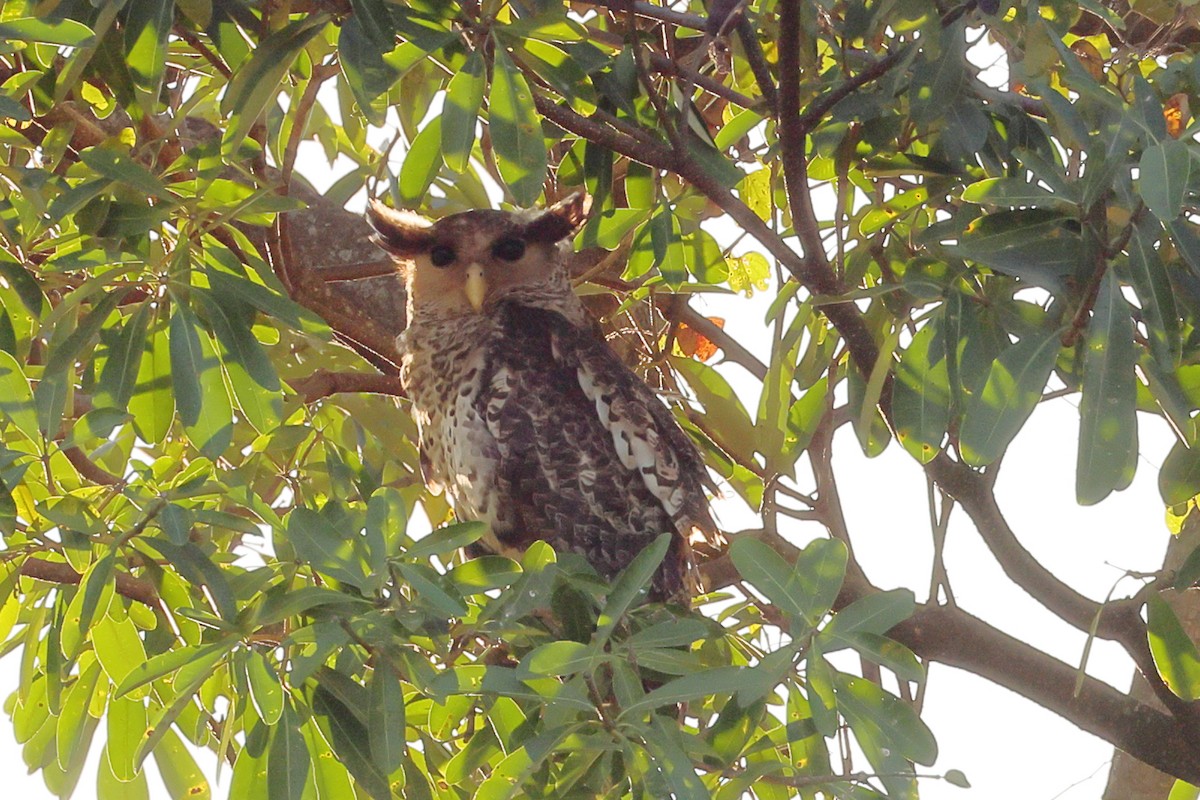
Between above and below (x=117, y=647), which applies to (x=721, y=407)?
above

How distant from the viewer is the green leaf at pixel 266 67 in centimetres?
192

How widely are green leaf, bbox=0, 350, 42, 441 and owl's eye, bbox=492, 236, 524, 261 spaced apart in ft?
5.10

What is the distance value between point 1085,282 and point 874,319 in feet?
2.41

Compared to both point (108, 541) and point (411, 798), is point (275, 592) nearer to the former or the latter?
point (108, 541)

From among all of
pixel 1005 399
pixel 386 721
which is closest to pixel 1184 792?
pixel 1005 399

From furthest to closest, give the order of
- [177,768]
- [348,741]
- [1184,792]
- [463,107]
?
[1184,792] < [177,768] < [463,107] < [348,741]

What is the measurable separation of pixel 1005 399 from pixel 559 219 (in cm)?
178

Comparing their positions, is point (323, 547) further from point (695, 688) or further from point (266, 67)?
point (266, 67)

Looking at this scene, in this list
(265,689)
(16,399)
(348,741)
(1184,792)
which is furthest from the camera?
(1184,792)

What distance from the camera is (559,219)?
10.7 feet

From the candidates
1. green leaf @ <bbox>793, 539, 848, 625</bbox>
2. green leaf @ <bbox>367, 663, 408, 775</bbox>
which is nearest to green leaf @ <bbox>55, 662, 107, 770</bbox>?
green leaf @ <bbox>367, 663, 408, 775</bbox>

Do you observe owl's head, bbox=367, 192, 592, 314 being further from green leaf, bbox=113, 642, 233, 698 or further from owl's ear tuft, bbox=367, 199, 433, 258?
green leaf, bbox=113, 642, 233, 698

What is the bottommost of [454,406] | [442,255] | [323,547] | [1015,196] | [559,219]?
[323,547]

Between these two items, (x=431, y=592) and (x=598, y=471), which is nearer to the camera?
(x=431, y=592)
